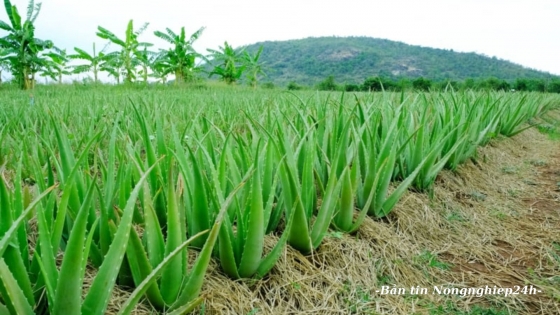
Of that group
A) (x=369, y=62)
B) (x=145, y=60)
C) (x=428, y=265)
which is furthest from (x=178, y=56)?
(x=369, y=62)

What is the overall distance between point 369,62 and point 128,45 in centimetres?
4164

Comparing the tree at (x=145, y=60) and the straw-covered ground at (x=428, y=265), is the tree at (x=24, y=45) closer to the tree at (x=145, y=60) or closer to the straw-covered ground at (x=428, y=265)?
the tree at (x=145, y=60)

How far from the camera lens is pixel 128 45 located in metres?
12.9

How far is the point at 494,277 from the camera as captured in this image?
64.2 inches

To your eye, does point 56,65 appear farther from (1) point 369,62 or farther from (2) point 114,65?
(1) point 369,62

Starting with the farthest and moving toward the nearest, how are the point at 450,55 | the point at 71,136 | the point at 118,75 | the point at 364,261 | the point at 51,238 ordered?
the point at 450,55 → the point at 118,75 → the point at 71,136 → the point at 364,261 → the point at 51,238

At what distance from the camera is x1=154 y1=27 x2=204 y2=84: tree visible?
548 inches

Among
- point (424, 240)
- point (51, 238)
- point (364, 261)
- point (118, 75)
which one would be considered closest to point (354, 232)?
point (364, 261)

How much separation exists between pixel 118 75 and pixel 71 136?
40.3 ft

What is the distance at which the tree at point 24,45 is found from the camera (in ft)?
35.8

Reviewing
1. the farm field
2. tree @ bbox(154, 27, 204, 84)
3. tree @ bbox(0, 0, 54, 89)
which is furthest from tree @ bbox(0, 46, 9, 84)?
the farm field

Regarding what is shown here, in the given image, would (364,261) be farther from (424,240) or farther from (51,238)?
(51,238)

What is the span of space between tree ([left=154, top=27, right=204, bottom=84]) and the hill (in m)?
24.8

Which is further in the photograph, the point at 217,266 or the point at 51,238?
the point at 217,266
